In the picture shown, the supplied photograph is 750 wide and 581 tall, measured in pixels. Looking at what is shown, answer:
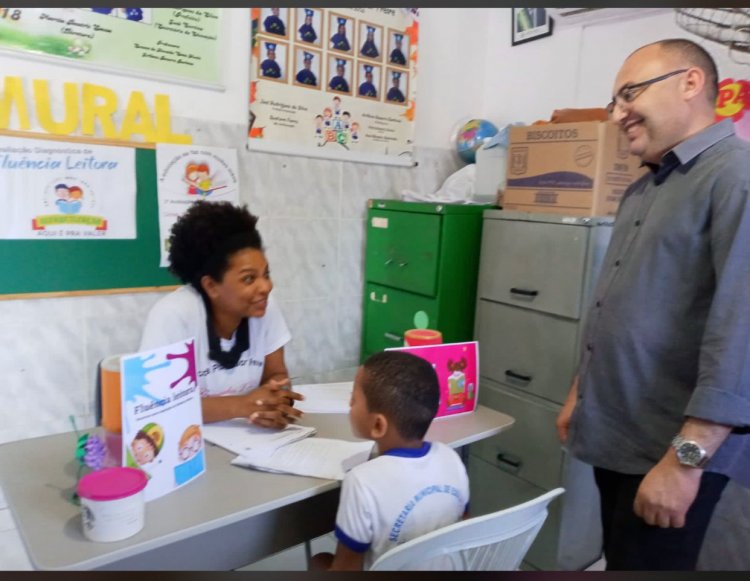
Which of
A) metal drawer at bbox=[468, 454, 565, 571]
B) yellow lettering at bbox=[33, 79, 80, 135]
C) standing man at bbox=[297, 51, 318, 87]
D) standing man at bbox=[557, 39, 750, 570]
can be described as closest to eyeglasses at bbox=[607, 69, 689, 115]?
standing man at bbox=[557, 39, 750, 570]

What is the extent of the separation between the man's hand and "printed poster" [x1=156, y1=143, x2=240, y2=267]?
1.92m

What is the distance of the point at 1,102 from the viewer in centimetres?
201

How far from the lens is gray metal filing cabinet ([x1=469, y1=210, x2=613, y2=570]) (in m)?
2.18

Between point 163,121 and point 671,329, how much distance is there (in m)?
1.94

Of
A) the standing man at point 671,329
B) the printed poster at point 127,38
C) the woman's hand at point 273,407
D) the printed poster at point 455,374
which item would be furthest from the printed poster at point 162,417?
the printed poster at point 127,38

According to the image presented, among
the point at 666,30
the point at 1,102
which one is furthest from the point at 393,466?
the point at 666,30

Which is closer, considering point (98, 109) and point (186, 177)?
point (98, 109)

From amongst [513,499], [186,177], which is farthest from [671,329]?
[186,177]

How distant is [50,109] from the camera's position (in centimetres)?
210

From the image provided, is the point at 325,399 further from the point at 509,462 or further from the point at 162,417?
the point at 509,462

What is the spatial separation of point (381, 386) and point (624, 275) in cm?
63

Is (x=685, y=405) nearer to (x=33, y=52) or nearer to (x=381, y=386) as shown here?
(x=381, y=386)

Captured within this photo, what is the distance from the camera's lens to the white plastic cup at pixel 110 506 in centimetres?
104

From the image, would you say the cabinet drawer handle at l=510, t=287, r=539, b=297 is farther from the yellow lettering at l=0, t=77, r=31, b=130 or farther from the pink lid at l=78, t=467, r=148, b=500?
the yellow lettering at l=0, t=77, r=31, b=130
